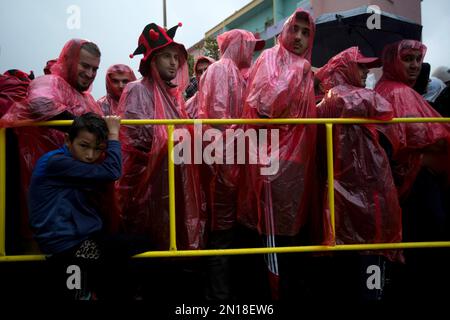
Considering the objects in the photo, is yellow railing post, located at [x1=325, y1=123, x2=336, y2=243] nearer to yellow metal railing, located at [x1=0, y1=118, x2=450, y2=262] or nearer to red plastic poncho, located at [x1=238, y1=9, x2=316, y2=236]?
yellow metal railing, located at [x1=0, y1=118, x2=450, y2=262]

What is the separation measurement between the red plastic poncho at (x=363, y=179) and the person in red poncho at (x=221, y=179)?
658mm

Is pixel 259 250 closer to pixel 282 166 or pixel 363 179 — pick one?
pixel 282 166

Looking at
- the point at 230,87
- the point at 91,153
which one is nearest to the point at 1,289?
the point at 91,153

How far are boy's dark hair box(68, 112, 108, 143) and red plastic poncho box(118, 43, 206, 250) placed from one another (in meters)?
0.32

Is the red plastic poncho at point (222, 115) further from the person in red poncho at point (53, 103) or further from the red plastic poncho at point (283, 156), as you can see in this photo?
the person in red poncho at point (53, 103)

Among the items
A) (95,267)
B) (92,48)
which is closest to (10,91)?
(92,48)

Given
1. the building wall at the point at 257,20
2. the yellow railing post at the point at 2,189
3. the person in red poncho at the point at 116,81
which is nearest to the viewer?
the yellow railing post at the point at 2,189

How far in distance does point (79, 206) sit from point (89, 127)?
0.46m

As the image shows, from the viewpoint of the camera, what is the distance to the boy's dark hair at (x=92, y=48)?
2.85 metres

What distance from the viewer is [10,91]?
8.30 feet

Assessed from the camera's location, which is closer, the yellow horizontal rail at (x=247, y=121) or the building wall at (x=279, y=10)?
the yellow horizontal rail at (x=247, y=121)

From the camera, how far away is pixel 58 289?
7.59ft

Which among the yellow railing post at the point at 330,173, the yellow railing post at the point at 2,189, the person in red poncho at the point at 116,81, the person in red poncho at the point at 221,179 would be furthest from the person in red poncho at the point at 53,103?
the yellow railing post at the point at 330,173
